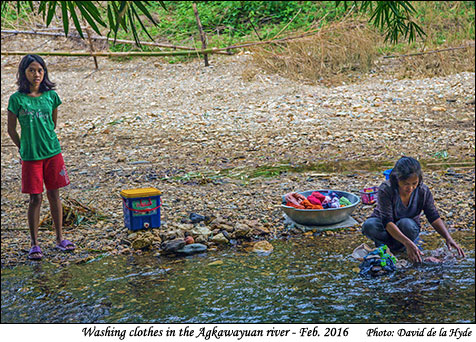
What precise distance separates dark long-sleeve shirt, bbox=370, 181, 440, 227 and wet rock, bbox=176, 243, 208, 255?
1.34m

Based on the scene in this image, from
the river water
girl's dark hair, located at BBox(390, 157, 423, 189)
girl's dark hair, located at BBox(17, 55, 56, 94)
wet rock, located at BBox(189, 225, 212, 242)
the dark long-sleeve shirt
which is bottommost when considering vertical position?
the river water

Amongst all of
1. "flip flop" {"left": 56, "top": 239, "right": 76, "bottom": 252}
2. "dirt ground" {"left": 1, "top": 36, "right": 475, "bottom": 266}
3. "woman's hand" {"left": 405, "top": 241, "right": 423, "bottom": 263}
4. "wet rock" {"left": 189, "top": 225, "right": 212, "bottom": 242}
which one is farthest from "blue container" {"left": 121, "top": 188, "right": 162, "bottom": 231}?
"woman's hand" {"left": 405, "top": 241, "right": 423, "bottom": 263}

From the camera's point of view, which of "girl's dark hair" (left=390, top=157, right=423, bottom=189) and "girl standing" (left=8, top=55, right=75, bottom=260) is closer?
"girl's dark hair" (left=390, top=157, right=423, bottom=189)

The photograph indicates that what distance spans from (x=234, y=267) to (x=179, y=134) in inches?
153

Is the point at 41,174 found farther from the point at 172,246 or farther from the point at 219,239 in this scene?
the point at 219,239

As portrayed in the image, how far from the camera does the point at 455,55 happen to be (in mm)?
9664

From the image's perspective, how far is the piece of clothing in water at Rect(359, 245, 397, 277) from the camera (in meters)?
3.36

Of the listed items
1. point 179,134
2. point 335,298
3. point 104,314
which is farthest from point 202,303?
point 179,134

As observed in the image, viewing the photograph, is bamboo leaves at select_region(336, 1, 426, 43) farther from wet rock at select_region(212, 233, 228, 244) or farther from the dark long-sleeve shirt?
wet rock at select_region(212, 233, 228, 244)

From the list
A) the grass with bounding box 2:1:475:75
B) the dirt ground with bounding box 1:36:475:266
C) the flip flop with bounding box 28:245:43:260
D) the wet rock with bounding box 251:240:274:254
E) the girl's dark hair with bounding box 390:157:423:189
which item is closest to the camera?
the girl's dark hair with bounding box 390:157:423:189

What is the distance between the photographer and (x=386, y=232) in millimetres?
3518

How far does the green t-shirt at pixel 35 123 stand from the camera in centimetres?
351

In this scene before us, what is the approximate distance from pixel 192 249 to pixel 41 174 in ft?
3.94

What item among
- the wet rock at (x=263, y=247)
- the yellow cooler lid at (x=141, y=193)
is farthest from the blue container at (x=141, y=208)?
the wet rock at (x=263, y=247)
